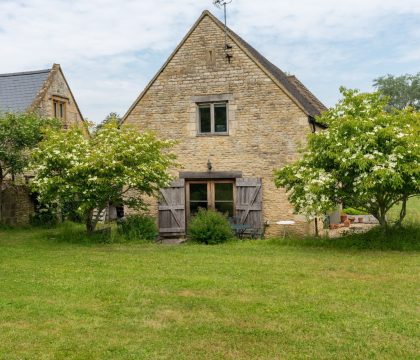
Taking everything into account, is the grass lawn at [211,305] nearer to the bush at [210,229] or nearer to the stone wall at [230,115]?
the bush at [210,229]

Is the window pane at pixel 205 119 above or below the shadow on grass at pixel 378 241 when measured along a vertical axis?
above

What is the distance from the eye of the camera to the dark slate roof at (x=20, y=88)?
81.8 ft

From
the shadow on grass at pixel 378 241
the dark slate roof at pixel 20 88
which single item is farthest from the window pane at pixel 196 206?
the dark slate roof at pixel 20 88

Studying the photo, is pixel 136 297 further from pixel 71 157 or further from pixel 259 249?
pixel 71 157

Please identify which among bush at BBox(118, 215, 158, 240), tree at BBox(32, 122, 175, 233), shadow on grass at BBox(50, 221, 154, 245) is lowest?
shadow on grass at BBox(50, 221, 154, 245)

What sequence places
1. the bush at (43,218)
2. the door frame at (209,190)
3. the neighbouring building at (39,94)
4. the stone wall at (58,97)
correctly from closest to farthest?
the door frame at (209,190)
the bush at (43,218)
the neighbouring building at (39,94)
the stone wall at (58,97)

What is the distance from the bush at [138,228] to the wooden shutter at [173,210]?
2.05 ft

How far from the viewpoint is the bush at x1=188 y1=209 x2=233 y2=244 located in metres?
15.2

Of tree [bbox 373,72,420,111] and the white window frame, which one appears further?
tree [bbox 373,72,420,111]

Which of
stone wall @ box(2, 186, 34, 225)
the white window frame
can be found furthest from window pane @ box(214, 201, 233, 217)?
stone wall @ box(2, 186, 34, 225)

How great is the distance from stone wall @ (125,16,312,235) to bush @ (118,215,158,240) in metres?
1.23

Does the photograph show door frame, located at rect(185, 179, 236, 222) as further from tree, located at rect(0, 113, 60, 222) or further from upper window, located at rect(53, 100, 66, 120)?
upper window, located at rect(53, 100, 66, 120)

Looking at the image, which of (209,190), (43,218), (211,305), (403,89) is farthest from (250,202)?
(403,89)

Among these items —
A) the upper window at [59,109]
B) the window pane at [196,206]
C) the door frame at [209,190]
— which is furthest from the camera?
the upper window at [59,109]
